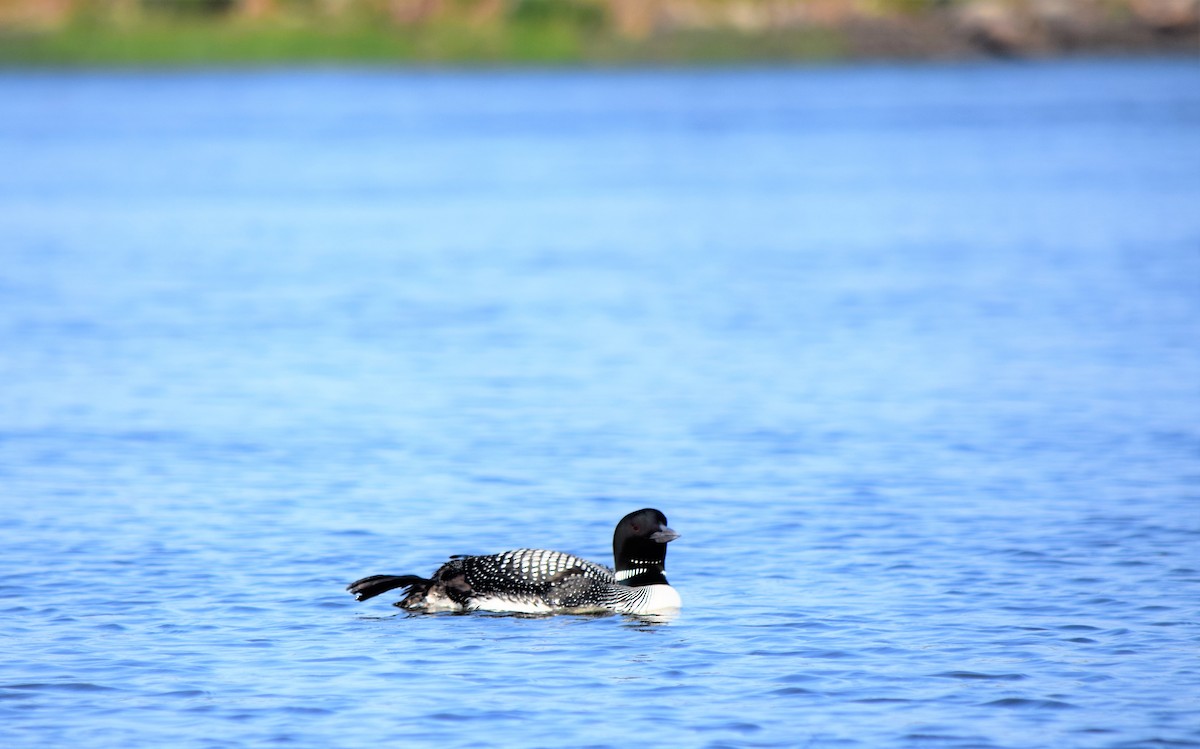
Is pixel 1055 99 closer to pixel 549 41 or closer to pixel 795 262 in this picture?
pixel 549 41

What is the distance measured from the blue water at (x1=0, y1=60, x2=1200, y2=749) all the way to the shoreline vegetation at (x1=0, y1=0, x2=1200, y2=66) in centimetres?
10067

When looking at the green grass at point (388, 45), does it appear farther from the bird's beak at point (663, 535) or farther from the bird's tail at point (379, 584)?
the bird's beak at point (663, 535)

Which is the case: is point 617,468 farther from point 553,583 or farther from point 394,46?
point 394,46

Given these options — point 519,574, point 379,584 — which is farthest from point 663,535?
point 379,584

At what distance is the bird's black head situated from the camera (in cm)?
1298

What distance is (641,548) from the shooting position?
1309 centimetres

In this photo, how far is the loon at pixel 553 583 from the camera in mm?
12930

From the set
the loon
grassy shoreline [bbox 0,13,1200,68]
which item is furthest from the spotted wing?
grassy shoreline [bbox 0,13,1200,68]

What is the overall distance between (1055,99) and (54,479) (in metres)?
94.1

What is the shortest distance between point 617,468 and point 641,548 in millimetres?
5118

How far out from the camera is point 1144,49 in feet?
504

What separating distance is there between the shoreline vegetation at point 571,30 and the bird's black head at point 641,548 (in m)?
138

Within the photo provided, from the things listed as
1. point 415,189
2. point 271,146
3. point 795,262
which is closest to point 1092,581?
point 795,262

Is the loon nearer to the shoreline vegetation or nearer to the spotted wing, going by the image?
the spotted wing
